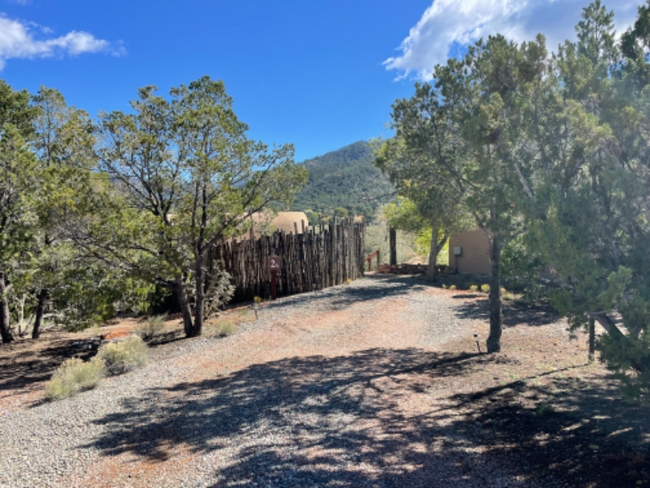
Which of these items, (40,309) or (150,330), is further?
(40,309)

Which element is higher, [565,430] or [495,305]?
[495,305]

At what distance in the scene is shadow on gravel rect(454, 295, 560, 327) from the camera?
8.20 meters

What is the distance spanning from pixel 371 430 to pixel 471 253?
505 inches

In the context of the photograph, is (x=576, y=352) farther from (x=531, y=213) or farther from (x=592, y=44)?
(x=592, y=44)

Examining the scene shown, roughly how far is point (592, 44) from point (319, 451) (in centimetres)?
459

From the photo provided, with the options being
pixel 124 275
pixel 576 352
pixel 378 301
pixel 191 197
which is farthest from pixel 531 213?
pixel 378 301

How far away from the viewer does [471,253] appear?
15.7 m

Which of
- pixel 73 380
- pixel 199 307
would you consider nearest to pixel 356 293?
pixel 199 307

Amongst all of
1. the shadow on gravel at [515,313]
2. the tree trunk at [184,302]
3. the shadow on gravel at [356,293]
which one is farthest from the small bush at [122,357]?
the shadow on gravel at [515,313]

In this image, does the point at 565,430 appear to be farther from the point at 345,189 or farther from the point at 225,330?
the point at 345,189

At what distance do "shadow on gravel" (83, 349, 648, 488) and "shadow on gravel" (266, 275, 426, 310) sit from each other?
191 inches

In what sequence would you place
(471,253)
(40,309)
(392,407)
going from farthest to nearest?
(471,253)
(40,309)
(392,407)

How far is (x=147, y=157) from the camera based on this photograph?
714 cm

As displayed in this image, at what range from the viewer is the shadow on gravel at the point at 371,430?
3.27 metres
